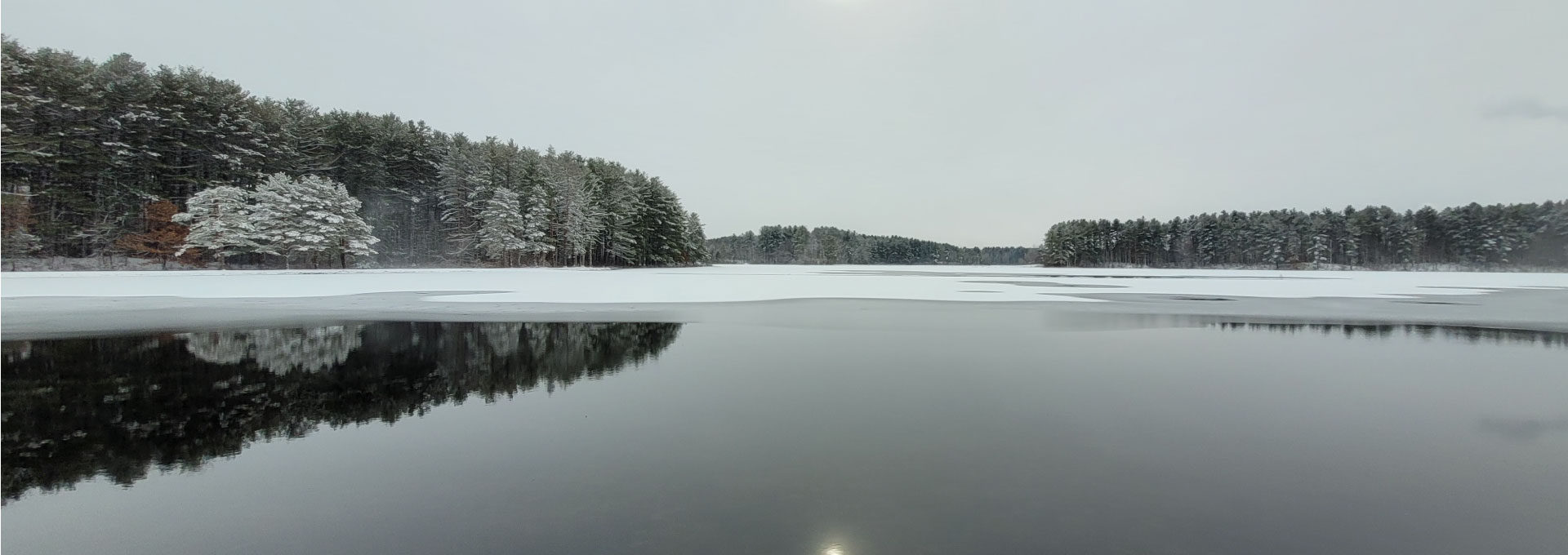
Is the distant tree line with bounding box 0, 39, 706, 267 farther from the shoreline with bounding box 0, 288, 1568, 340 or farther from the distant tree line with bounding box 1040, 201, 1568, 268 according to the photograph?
the distant tree line with bounding box 1040, 201, 1568, 268

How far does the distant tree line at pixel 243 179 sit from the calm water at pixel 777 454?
42817 millimetres

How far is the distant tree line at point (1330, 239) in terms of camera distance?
10325 centimetres

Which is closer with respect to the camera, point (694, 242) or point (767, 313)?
point (767, 313)

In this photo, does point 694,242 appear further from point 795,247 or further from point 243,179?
point 795,247

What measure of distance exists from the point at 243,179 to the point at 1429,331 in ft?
232

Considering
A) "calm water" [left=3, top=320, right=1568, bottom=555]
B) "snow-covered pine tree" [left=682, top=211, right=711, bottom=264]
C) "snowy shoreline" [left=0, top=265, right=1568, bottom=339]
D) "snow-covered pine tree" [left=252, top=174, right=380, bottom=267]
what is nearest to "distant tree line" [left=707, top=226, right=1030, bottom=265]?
"snow-covered pine tree" [left=682, top=211, right=711, bottom=264]

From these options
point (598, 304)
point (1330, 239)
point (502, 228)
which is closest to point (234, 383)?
point (598, 304)

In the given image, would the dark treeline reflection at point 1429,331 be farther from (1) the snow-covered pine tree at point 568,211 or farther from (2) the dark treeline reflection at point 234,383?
(1) the snow-covered pine tree at point 568,211

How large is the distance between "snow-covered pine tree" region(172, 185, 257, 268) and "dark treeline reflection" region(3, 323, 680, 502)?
37596 mm

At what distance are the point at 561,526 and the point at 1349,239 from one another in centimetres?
14859

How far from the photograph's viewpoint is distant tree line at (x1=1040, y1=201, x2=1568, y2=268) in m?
103

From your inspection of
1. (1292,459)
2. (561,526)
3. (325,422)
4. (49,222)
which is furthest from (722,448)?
(49,222)

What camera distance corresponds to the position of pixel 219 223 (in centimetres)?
4091

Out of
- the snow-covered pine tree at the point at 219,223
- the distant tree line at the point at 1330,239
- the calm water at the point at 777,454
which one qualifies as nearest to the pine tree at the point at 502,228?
the snow-covered pine tree at the point at 219,223
